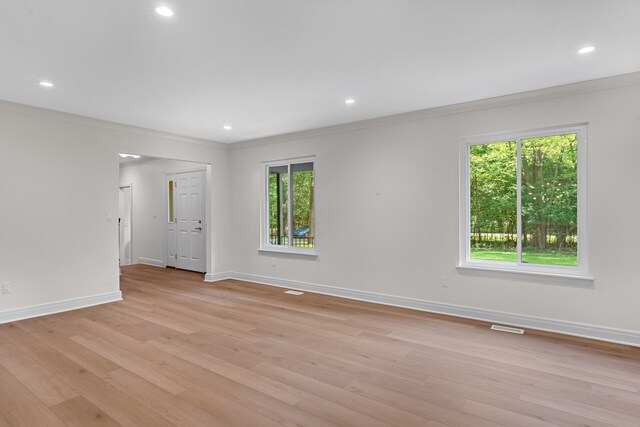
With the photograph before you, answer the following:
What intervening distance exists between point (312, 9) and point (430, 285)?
3.42 m

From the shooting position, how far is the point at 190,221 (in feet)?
24.4

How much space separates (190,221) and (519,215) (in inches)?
241

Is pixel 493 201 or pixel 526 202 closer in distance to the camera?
pixel 526 202

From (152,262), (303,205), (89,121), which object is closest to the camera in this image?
(89,121)

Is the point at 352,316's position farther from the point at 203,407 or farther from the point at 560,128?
the point at 560,128

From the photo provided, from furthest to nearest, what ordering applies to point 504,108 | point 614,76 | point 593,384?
point 504,108 < point 614,76 < point 593,384

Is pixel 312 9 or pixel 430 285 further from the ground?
pixel 312 9

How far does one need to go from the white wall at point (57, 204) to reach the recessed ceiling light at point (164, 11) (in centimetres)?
313

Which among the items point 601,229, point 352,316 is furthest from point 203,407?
point 601,229

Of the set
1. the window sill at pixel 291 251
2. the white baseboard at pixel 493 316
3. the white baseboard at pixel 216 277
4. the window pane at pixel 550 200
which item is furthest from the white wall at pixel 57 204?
the window pane at pixel 550 200

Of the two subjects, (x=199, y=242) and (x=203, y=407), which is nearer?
(x=203, y=407)

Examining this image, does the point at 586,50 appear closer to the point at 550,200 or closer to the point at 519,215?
the point at 550,200

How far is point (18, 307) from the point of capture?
4086mm

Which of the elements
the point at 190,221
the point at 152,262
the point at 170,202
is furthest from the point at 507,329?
the point at 152,262
